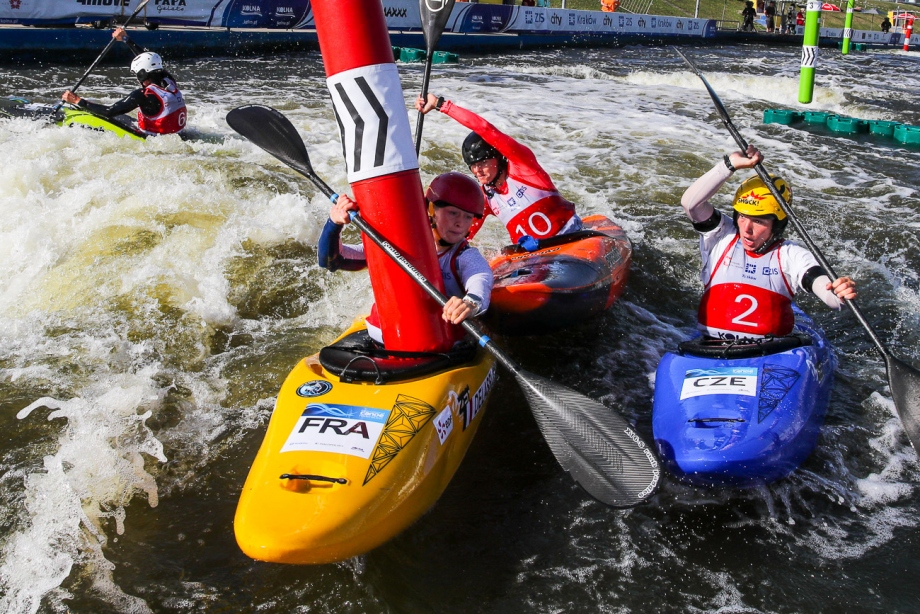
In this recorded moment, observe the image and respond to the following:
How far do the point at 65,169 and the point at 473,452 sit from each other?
5240 millimetres

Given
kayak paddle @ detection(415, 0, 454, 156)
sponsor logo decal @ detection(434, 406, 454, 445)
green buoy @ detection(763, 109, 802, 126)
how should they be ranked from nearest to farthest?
1. sponsor logo decal @ detection(434, 406, 454, 445)
2. kayak paddle @ detection(415, 0, 454, 156)
3. green buoy @ detection(763, 109, 802, 126)

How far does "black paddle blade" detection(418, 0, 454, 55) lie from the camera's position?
16.1 ft

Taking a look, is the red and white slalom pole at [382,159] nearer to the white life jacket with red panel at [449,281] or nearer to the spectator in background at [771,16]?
the white life jacket with red panel at [449,281]

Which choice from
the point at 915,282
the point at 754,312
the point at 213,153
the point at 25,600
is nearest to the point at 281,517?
the point at 25,600

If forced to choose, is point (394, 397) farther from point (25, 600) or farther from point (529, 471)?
point (25, 600)

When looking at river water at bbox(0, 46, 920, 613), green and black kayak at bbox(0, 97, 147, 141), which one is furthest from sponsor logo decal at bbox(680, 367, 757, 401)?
green and black kayak at bbox(0, 97, 147, 141)

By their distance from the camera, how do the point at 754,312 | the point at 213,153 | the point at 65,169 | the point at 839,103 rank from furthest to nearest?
the point at 839,103 < the point at 213,153 < the point at 65,169 < the point at 754,312

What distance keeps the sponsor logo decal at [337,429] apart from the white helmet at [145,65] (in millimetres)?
6529

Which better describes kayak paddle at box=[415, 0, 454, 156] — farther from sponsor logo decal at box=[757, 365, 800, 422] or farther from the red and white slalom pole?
sponsor logo decal at box=[757, 365, 800, 422]

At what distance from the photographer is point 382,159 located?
306cm

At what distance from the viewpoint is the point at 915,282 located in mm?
6273

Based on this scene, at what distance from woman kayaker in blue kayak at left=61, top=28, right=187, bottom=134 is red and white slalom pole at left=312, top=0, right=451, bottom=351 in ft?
19.2

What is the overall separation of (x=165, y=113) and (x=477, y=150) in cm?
455

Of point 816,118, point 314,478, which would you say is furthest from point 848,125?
point 314,478
